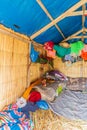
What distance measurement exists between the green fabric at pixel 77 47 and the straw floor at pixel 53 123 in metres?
2.90

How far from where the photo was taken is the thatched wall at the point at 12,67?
2.99 m

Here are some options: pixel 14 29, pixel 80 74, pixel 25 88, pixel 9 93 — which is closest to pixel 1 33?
pixel 14 29

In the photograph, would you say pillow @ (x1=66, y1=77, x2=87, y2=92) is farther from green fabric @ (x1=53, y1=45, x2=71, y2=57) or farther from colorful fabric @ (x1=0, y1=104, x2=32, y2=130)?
colorful fabric @ (x1=0, y1=104, x2=32, y2=130)

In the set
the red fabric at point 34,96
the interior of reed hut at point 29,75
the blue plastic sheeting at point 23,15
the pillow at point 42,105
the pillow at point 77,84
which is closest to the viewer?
the blue plastic sheeting at point 23,15

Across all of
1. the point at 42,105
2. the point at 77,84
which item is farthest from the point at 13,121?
the point at 77,84

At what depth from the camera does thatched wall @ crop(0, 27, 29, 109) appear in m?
2.99

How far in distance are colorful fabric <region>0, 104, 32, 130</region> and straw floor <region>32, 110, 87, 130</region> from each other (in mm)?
279

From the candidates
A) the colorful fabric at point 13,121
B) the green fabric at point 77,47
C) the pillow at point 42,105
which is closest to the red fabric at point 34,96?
the pillow at point 42,105

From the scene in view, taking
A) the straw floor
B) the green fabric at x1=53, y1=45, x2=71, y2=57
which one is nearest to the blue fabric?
the straw floor

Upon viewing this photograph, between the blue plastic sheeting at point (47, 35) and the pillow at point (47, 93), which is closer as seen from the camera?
the pillow at point (47, 93)

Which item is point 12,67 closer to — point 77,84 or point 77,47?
point 77,47

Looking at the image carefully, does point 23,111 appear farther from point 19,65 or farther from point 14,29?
point 14,29

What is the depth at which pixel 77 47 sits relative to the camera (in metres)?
5.51

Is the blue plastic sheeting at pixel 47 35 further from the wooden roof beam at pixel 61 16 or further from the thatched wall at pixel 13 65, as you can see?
the thatched wall at pixel 13 65
